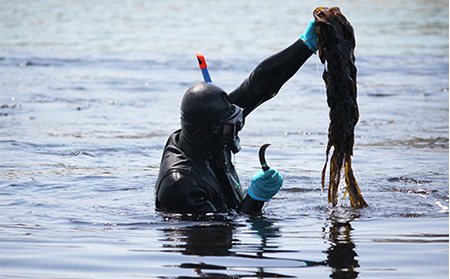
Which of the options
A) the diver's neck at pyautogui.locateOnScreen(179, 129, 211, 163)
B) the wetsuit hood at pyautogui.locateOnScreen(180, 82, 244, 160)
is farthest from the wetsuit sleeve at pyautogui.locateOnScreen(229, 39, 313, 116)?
the diver's neck at pyautogui.locateOnScreen(179, 129, 211, 163)

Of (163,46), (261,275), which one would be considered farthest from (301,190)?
(163,46)

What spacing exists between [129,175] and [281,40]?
18.6m

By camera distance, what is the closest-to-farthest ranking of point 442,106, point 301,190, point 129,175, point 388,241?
point 388,241, point 301,190, point 129,175, point 442,106

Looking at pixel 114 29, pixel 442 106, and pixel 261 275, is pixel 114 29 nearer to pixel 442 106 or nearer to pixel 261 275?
pixel 442 106

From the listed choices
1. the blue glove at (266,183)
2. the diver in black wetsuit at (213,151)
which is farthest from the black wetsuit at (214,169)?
the blue glove at (266,183)

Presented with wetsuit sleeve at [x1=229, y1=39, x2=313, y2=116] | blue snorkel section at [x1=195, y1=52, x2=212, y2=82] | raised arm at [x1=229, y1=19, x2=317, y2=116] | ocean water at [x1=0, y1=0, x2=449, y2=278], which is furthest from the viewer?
blue snorkel section at [x1=195, y1=52, x2=212, y2=82]

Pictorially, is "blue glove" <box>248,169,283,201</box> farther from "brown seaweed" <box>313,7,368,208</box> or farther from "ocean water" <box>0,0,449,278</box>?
"brown seaweed" <box>313,7,368,208</box>

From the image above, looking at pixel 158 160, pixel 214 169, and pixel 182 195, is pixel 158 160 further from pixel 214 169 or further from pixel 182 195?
pixel 182 195

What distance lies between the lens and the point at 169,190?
5039mm

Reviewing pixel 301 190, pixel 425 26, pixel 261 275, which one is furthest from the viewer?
pixel 425 26

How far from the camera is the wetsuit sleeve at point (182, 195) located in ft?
16.4

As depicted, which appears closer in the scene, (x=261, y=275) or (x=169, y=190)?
(x=261, y=275)

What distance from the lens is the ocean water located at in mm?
4176

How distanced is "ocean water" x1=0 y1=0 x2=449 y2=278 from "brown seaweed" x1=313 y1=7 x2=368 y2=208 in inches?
28.2
